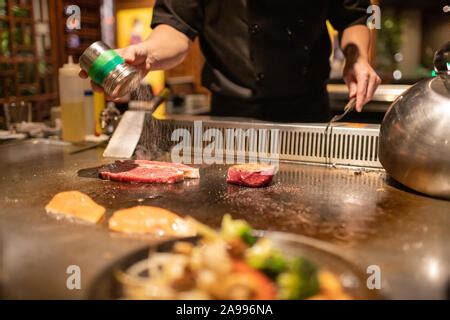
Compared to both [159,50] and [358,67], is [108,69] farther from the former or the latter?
[358,67]

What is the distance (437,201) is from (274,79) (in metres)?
1.23

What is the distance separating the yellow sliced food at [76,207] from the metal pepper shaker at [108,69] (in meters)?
0.48

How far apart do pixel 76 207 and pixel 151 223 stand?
29 centimetres

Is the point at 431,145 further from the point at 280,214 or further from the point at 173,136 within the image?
the point at 173,136

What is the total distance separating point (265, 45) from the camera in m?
2.55

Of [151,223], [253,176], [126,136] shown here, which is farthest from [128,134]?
[151,223]

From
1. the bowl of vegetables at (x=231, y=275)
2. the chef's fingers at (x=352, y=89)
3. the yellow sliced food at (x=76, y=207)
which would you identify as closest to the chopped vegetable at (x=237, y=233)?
the bowl of vegetables at (x=231, y=275)

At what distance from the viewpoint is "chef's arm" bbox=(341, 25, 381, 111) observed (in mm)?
2176

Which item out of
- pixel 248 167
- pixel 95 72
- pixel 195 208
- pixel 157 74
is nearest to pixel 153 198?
pixel 195 208

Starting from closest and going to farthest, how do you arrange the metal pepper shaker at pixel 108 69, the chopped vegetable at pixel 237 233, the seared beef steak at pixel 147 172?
the chopped vegetable at pixel 237 233 < the metal pepper shaker at pixel 108 69 < the seared beef steak at pixel 147 172

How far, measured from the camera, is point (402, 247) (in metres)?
1.22

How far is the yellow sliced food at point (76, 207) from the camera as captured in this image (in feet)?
4.66

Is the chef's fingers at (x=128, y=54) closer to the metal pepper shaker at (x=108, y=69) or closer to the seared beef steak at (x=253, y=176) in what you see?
the metal pepper shaker at (x=108, y=69)

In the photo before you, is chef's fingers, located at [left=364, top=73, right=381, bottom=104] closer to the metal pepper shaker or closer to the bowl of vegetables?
the metal pepper shaker
